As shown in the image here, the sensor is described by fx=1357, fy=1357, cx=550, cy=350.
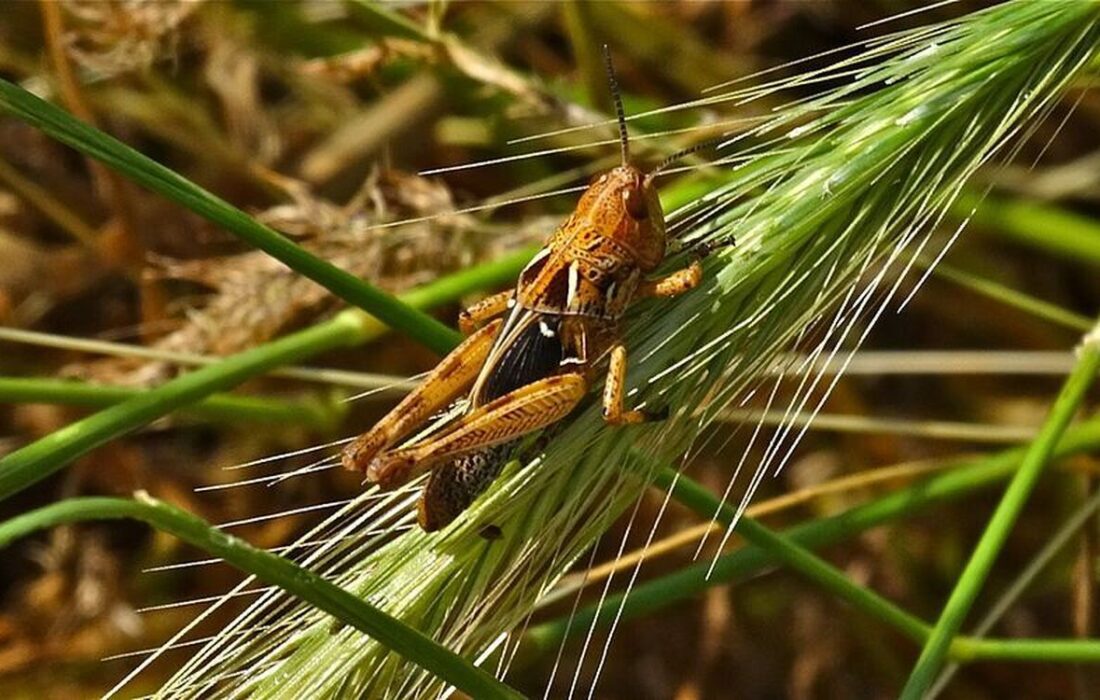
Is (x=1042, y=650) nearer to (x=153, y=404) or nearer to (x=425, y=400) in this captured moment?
(x=425, y=400)

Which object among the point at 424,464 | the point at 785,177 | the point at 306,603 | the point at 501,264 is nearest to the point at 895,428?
the point at 501,264

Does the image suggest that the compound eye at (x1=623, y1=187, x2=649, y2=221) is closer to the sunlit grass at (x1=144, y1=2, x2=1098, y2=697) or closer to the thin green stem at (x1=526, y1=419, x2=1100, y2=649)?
the sunlit grass at (x1=144, y1=2, x2=1098, y2=697)

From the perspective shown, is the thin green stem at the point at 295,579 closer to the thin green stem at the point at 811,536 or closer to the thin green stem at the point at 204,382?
the thin green stem at the point at 204,382

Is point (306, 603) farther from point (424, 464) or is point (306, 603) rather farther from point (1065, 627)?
point (1065, 627)

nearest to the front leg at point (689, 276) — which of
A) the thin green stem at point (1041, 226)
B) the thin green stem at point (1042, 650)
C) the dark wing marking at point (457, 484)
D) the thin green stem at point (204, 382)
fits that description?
the dark wing marking at point (457, 484)

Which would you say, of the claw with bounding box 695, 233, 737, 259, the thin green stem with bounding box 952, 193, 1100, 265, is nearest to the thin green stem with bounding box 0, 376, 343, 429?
the claw with bounding box 695, 233, 737, 259

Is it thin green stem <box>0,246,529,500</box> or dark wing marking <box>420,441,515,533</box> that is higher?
thin green stem <box>0,246,529,500</box>

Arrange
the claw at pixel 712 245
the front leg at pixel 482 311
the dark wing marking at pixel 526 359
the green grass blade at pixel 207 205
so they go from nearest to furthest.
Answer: the green grass blade at pixel 207 205 → the claw at pixel 712 245 → the dark wing marking at pixel 526 359 → the front leg at pixel 482 311
